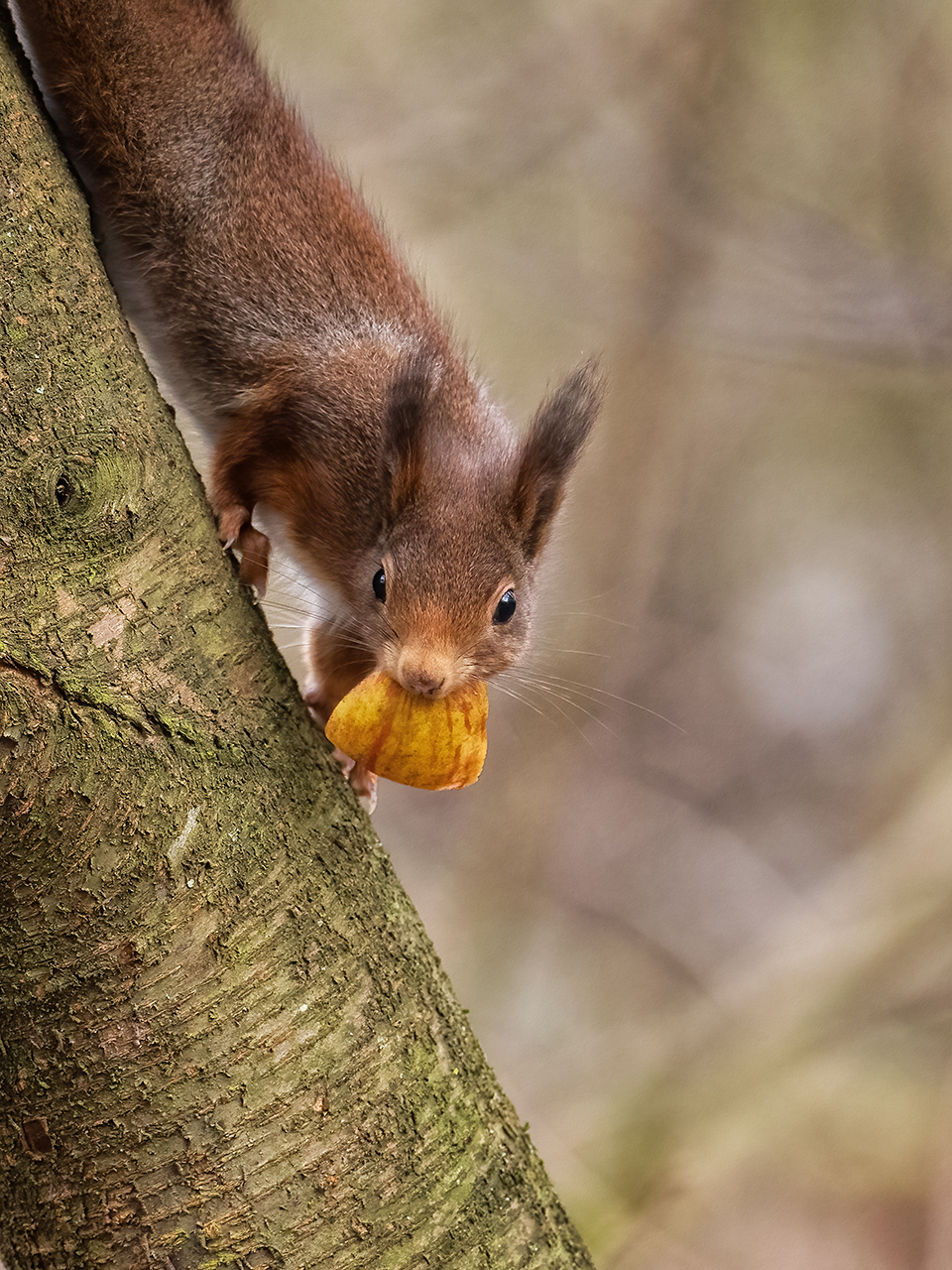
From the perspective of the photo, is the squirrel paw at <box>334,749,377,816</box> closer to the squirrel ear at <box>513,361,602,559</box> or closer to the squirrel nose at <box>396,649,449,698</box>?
the squirrel nose at <box>396,649,449,698</box>

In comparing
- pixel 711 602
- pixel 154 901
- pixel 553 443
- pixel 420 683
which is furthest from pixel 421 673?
pixel 711 602

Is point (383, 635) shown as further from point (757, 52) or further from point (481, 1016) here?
point (757, 52)

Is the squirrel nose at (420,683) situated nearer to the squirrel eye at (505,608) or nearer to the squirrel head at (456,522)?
the squirrel head at (456,522)

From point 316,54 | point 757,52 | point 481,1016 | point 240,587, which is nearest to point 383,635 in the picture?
point 240,587

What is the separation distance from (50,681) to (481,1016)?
11.1 ft

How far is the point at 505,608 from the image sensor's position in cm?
229

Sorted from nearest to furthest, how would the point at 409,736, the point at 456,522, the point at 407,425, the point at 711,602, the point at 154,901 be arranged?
the point at 154,901 → the point at 409,736 → the point at 407,425 → the point at 456,522 → the point at 711,602

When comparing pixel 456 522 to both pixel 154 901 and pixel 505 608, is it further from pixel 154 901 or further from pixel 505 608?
pixel 154 901

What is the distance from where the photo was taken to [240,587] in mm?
1636

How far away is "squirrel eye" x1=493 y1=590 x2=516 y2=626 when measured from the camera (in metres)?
2.28

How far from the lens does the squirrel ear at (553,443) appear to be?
2137mm

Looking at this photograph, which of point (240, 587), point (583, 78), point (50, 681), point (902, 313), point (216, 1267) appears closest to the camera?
point (50, 681)

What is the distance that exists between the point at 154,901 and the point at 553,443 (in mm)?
1112

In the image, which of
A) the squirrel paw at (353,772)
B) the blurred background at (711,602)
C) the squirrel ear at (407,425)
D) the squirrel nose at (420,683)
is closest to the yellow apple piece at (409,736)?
the squirrel nose at (420,683)
